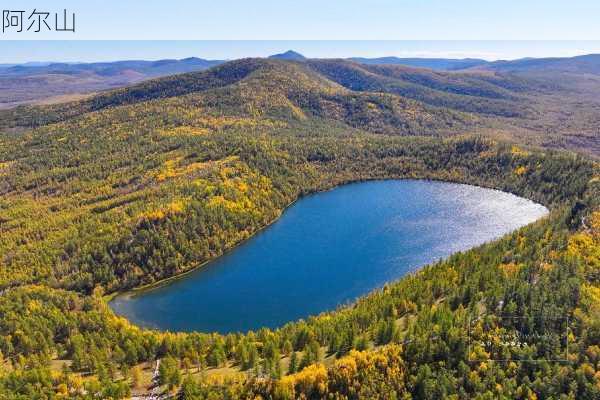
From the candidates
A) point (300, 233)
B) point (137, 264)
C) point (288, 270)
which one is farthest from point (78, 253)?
point (300, 233)

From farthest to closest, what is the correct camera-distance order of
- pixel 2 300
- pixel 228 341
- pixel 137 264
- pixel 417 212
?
pixel 417 212 → pixel 137 264 → pixel 2 300 → pixel 228 341

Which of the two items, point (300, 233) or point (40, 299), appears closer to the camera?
point (40, 299)

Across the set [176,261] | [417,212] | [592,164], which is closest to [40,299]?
[176,261]

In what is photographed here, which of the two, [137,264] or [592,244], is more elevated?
[592,244]

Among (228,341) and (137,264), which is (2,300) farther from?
(228,341)

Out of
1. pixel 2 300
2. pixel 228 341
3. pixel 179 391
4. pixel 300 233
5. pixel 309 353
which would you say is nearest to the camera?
pixel 179 391

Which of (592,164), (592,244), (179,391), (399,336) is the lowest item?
(179,391)

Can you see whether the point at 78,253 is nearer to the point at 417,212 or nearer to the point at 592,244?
the point at 417,212
